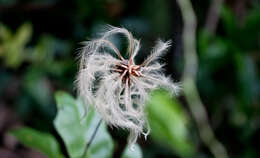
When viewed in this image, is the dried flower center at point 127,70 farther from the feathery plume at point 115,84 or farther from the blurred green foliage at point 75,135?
the blurred green foliage at point 75,135

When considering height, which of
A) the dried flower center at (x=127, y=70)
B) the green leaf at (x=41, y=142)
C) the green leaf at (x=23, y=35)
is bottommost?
the green leaf at (x=41, y=142)

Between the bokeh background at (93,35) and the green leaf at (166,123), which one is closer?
the green leaf at (166,123)

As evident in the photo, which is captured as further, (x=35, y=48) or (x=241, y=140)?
(x=241, y=140)

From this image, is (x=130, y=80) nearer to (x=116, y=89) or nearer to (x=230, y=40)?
(x=116, y=89)

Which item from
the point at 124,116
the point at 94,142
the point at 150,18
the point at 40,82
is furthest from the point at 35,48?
the point at 124,116

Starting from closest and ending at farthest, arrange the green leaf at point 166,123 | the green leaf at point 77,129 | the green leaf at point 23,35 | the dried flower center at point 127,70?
the dried flower center at point 127,70 < the green leaf at point 77,129 < the green leaf at point 166,123 < the green leaf at point 23,35

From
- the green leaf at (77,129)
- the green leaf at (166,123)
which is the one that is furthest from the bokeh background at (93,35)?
the green leaf at (77,129)

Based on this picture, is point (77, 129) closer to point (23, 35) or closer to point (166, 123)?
point (166, 123)

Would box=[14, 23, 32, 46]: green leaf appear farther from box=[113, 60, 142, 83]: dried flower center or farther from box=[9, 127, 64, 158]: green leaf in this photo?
box=[113, 60, 142, 83]: dried flower center
